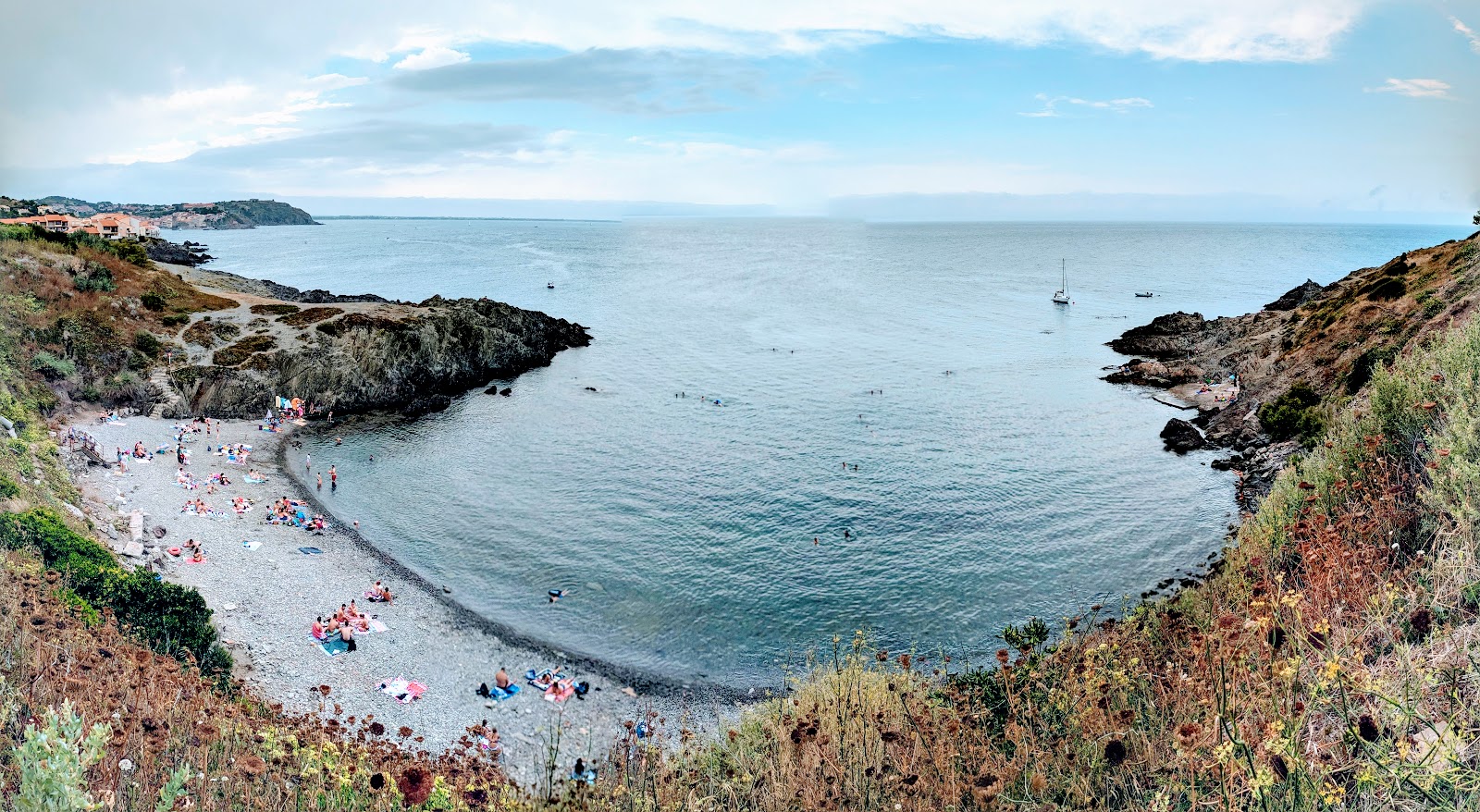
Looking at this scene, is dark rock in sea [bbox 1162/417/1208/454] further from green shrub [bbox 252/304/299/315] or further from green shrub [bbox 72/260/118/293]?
green shrub [bbox 72/260/118/293]

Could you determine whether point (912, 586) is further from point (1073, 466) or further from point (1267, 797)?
Result: point (1267, 797)

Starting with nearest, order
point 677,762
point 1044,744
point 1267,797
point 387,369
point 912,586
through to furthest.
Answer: point 1267,797, point 1044,744, point 677,762, point 912,586, point 387,369

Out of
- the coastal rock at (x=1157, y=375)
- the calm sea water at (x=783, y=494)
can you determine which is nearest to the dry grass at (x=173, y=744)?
the calm sea water at (x=783, y=494)

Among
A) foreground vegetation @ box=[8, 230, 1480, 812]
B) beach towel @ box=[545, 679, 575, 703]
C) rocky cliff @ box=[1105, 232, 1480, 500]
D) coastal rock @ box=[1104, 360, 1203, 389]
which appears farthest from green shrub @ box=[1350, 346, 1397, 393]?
beach towel @ box=[545, 679, 575, 703]

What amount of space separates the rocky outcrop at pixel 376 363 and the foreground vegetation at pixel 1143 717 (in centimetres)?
4596

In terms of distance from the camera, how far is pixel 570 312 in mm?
101562

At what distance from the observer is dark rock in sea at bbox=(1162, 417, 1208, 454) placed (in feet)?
159

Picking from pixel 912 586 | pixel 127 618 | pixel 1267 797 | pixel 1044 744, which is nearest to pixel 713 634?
pixel 912 586

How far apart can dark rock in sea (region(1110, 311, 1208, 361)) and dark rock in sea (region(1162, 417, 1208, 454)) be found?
26329 millimetres

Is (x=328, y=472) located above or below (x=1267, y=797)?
below

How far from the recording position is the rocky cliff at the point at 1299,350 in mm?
38656

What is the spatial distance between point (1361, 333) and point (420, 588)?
187 feet

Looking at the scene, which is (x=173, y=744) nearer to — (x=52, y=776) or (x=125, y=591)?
(x=52, y=776)

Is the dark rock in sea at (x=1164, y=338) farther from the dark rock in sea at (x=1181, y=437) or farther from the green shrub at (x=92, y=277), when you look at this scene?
the green shrub at (x=92, y=277)
